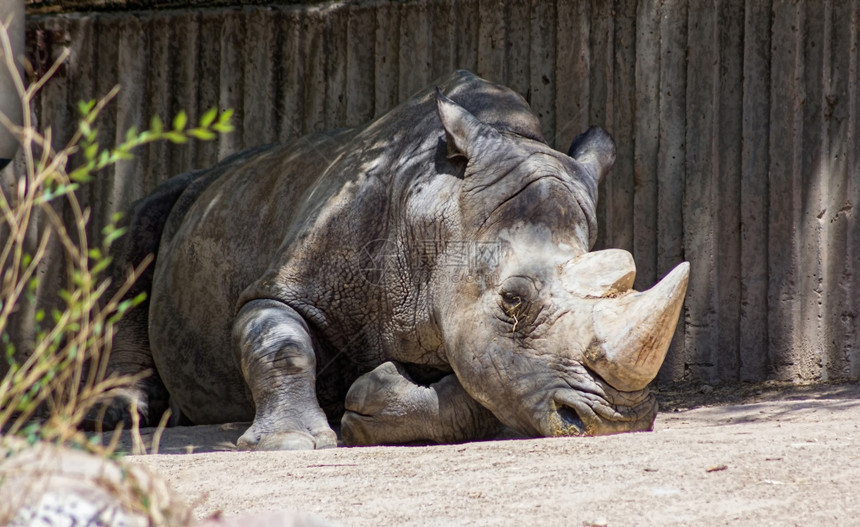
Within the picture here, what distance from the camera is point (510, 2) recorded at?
761 centimetres

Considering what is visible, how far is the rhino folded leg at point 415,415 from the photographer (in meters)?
5.46

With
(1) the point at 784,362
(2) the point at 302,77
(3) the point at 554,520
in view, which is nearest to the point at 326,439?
(3) the point at 554,520

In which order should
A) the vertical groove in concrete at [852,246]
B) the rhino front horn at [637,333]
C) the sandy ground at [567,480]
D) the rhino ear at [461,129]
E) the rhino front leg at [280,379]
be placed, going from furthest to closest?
the vertical groove in concrete at [852,246]
the rhino ear at [461,129]
the rhino front leg at [280,379]
the rhino front horn at [637,333]
the sandy ground at [567,480]

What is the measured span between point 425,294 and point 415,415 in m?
0.64

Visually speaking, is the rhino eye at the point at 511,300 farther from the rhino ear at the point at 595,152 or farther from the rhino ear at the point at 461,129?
the rhino ear at the point at 595,152

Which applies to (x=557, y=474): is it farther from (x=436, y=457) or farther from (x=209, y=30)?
(x=209, y=30)

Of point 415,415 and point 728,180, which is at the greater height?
point 728,180

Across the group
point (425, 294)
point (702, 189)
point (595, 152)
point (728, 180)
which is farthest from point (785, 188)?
point (425, 294)

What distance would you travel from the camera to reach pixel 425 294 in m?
5.80

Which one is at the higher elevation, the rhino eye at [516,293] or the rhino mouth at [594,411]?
the rhino eye at [516,293]

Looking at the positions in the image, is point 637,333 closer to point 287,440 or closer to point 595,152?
point 287,440

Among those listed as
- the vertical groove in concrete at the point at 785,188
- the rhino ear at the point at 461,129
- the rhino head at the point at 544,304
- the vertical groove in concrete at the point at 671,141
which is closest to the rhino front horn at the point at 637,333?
the rhino head at the point at 544,304

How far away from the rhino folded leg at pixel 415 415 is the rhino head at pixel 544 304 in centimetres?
16

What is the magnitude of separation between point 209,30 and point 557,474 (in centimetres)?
551
